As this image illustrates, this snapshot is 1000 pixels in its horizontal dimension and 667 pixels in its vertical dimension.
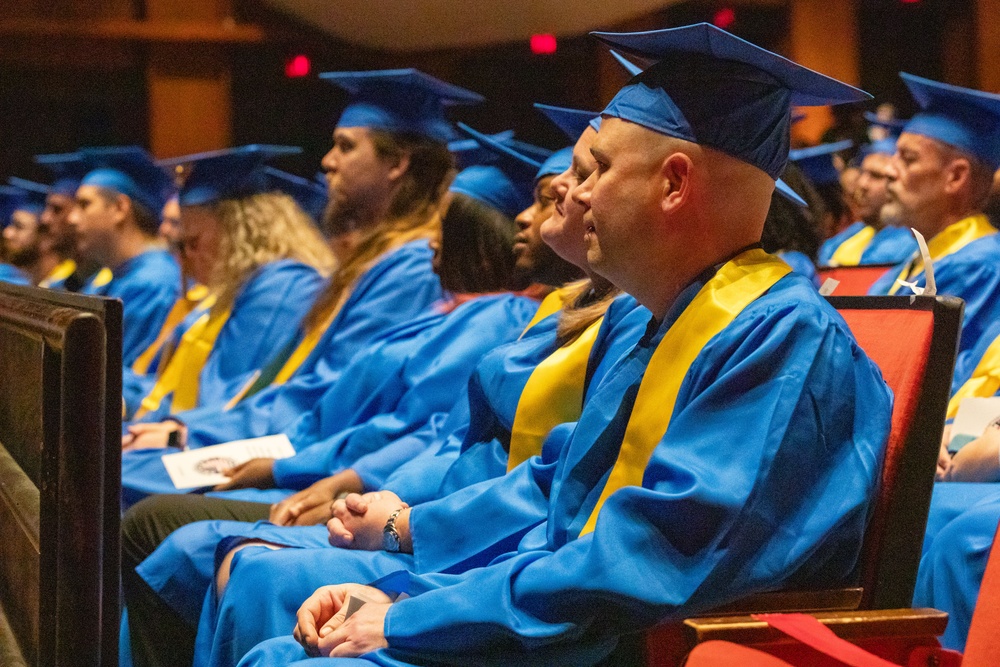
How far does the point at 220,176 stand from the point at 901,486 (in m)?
3.69

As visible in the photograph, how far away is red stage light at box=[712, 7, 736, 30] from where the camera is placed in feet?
26.4

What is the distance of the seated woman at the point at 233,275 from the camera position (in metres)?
4.34

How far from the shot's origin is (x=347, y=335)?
3666mm

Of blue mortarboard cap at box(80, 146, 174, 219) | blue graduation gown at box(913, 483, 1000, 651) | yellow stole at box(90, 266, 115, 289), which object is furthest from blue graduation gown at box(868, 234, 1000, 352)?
yellow stole at box(90, 266, 115, 289)


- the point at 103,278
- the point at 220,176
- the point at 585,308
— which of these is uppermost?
the point at 585,308

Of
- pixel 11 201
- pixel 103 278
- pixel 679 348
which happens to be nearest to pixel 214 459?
pixel 679 348

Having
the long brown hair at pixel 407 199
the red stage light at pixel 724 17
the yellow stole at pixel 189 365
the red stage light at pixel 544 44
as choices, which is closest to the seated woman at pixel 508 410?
the long brown hair at pixel 407 199

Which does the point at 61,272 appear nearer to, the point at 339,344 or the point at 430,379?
the point at 339,344

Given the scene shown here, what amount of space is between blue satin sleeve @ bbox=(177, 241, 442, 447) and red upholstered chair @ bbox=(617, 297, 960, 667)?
2.13 meters

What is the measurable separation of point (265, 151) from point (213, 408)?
114 cm

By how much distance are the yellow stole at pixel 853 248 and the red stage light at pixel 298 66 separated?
496 centimetres

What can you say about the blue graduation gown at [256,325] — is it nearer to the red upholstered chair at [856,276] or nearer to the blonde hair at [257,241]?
the blonde hair at [257,241]

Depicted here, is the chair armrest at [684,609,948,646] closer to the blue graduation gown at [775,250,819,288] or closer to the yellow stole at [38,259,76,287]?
the blue graduation gown at [775,250,819,288]

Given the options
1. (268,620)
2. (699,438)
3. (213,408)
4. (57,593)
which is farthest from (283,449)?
(57,593)
